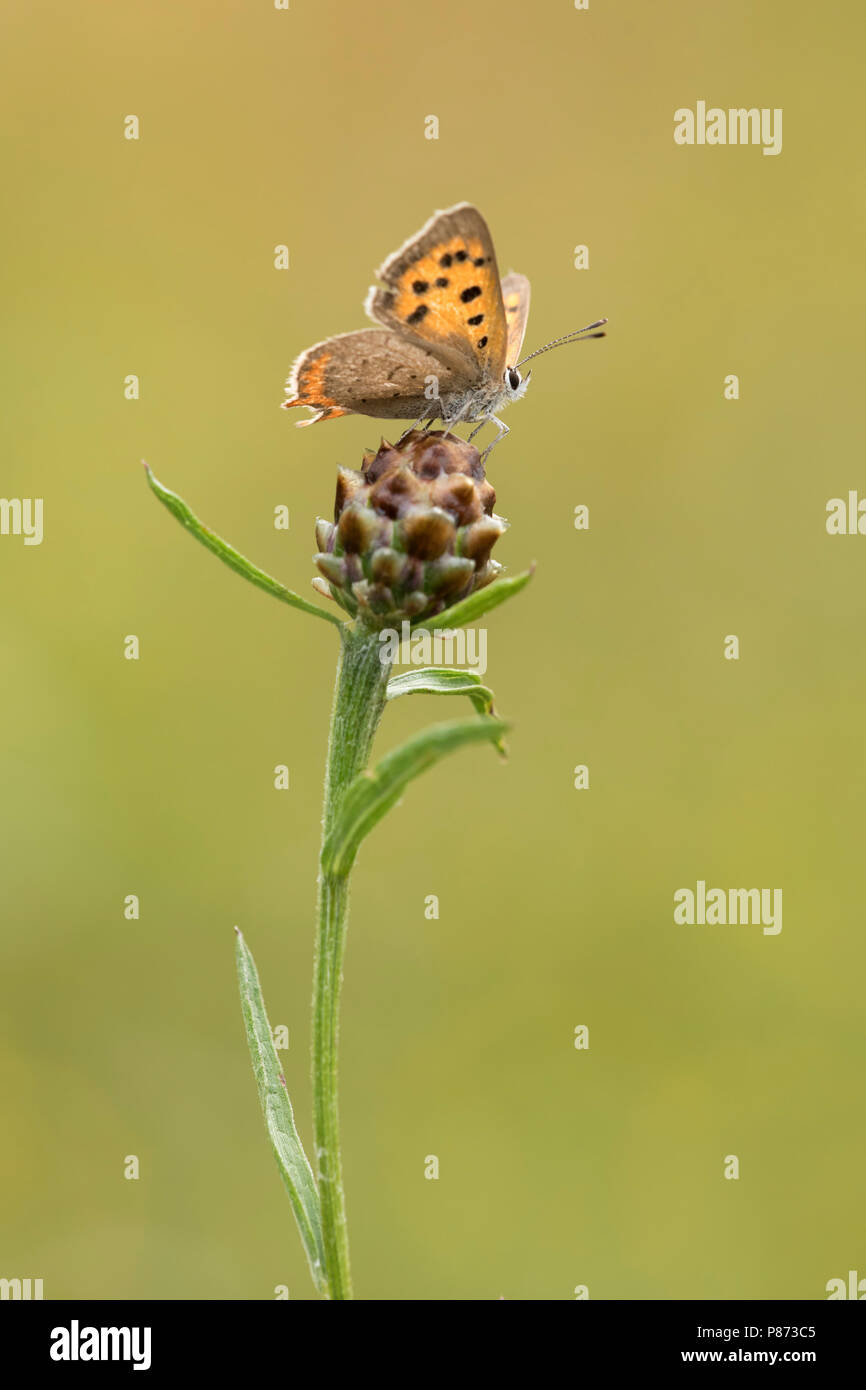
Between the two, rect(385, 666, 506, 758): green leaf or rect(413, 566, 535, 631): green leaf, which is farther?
rect(385, 666, 506, 758): green leaf

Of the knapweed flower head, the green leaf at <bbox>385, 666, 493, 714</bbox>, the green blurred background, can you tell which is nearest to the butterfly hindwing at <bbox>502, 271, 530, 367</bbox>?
the knapweed flower head

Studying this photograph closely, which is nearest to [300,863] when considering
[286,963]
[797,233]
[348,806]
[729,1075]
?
[286,963]

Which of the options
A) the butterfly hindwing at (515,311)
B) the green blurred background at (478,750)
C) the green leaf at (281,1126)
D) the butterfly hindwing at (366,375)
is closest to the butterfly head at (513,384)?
the butterfly hindwing at (515,311)

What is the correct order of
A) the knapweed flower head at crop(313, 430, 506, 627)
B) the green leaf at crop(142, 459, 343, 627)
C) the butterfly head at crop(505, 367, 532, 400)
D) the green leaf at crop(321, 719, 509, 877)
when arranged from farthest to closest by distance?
the butterfly head at crop(505, 367, 532, 400) → the knapweed flower head at crop(313, 430, 506, 627) → the green leaf at crop(142, 459, 343, 627) → the green leaf at crop(321, 719, 509, 877)

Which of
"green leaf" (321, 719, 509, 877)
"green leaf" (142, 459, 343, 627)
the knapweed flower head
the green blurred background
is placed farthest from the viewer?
the green blurred background

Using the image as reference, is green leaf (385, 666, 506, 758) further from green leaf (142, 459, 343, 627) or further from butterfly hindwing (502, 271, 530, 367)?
butterfly hindwing (502, 271, 530, 367)

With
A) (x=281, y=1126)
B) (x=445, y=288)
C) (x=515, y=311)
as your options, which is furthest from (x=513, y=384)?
(x=281, y=1126)

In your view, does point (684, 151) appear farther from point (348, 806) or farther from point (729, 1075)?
point (348, 806)
